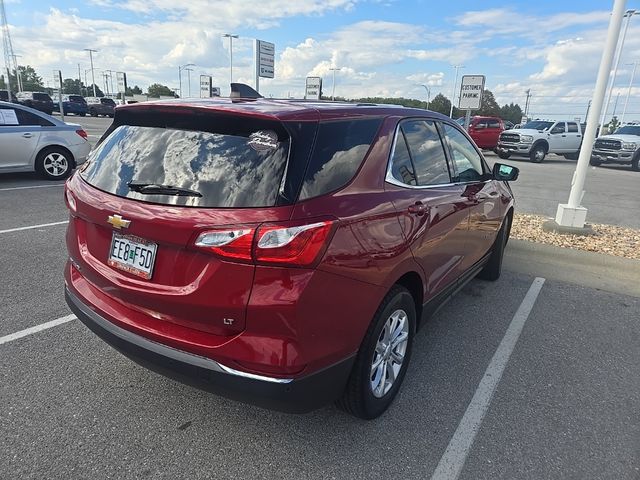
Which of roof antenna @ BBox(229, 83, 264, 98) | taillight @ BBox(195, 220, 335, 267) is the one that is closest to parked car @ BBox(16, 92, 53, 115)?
roof antenna @ BBox(229, 83, 264, 98)

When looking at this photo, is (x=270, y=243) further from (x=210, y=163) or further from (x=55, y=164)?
(x=55, y=164)

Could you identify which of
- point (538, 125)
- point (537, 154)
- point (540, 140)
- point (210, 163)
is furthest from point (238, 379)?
point (538, 125)

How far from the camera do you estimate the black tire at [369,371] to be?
2447mm

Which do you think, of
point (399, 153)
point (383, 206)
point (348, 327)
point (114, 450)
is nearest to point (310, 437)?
point (348, 327)

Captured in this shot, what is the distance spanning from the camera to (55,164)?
10016 mm

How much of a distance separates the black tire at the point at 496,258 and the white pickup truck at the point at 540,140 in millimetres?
19338

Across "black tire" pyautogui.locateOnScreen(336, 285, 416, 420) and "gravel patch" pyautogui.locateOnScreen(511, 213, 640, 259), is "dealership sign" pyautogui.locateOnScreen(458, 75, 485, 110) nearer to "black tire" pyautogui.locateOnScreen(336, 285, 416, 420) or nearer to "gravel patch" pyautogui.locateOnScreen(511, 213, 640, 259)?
"gravel patch" pyautogui.locateOnScreen(511, 213, 640, 259)

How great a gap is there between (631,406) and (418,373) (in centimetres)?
133

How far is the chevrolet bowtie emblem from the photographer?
2.22 meters

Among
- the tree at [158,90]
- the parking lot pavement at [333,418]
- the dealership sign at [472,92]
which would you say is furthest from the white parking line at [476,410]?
the tree at [158,90]

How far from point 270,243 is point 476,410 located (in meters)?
1.79

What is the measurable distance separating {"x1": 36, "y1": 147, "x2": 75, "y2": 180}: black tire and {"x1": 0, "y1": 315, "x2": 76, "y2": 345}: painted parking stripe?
746 cm

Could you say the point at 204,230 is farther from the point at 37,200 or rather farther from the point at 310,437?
the point at 37,200

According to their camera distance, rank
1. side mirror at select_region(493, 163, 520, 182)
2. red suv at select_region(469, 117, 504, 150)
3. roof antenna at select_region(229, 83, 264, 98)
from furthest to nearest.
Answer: red suv at select_region(469, 117, 504, 150) → side mirror at select_region(493, 163, 520, 182) → roof antenna at select_region(229, 83, 264, 98)
